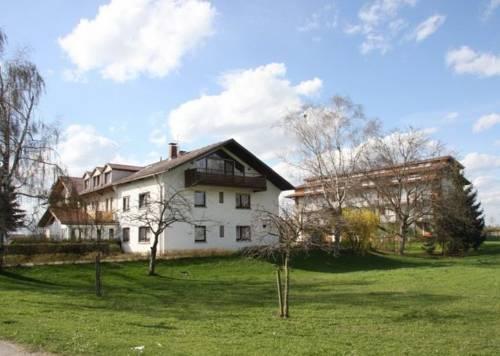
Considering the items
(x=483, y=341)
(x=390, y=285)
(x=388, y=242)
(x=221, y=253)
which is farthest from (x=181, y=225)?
(x=483, y=341)

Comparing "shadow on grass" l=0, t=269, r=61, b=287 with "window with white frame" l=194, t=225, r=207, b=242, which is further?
"window with white frame" l=194, t=225, r=207, b=242

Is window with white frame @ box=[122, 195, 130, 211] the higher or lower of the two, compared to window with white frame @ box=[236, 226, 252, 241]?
higher

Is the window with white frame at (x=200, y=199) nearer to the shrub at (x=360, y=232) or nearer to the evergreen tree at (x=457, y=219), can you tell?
the shrub at (x=360, y=232)

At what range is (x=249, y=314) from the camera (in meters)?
14.8

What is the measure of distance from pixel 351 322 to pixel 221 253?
26166 mm

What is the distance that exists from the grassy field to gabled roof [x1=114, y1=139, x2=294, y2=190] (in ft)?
42.3

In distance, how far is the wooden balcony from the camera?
3919 cm

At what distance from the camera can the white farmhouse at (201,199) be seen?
39281 millimetres

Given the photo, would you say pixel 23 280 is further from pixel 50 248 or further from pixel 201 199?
pixel 201 199

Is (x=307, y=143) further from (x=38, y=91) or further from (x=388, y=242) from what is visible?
(x=38, y=91)

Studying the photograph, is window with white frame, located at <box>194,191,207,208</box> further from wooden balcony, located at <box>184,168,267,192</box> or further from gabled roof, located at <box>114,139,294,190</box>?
gabled roof, located at <box>114,139,294,190</box>

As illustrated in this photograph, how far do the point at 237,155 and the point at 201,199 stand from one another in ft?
17.1

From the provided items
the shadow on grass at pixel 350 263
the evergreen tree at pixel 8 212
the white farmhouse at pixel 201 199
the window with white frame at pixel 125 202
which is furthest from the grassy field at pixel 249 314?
the window with white frame at pixel 125 202

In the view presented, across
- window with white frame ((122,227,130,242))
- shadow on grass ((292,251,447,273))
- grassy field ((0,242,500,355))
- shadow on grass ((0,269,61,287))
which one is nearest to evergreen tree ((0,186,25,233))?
shadow on grass ((0,269,61,287))
